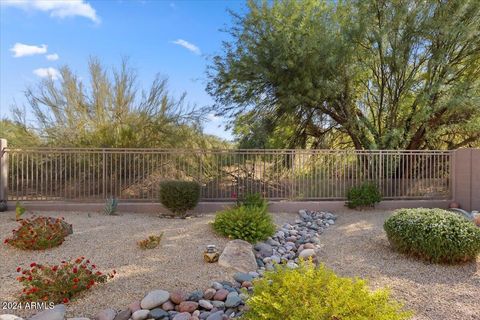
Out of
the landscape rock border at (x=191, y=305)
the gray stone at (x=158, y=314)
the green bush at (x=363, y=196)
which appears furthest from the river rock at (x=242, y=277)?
the green bush at (x=363, y=196)

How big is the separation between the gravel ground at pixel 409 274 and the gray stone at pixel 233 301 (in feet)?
6.26

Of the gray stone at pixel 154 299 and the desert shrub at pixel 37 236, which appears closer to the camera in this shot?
the gray stone at pixel 154 299

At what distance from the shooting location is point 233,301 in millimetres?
3924

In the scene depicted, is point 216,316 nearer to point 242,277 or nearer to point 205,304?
point 205,304

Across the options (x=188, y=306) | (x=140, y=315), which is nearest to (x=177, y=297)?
(x=188, y=306)

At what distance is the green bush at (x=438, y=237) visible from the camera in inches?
212

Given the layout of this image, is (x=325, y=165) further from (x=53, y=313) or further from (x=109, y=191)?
(x=53, y=313)

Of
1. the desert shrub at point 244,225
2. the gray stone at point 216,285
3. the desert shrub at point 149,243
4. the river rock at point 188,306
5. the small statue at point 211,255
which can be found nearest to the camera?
the river rock at point 188,306

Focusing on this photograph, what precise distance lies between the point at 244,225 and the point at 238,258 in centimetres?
126

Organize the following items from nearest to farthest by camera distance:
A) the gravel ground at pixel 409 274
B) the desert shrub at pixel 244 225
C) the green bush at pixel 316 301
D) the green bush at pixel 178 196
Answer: the green bush at pixel 316 301
the gravel ground at pixel 409 274
the desert shrub at pixel 244 225
the green bush at pixel 178 196

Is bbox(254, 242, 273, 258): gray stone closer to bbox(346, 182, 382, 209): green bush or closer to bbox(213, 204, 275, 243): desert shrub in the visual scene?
bbox(213, 204, 275, 243): desert shrub

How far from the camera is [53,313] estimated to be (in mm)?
3584

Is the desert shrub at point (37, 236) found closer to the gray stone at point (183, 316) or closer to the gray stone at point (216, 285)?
the gray stone at point (216, 285)

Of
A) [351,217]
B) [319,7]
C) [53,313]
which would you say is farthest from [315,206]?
[53,313]
